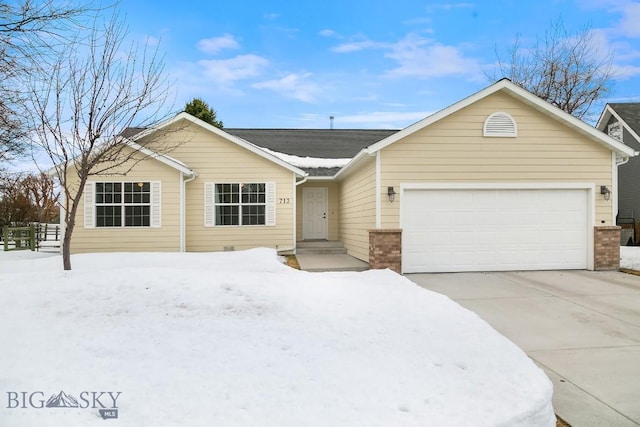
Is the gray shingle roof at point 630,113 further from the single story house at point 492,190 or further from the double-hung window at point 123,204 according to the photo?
the double-hung window at point 123,204

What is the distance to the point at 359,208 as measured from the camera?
11.6 m

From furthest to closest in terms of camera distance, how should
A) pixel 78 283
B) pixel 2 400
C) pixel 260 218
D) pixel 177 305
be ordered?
pixel 260 218 < pixel 78 283 < pixel 177 305 < pixel 2 400

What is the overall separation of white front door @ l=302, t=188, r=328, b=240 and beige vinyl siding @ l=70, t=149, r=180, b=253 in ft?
15.0

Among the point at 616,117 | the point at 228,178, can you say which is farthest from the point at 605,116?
the point at 228,178

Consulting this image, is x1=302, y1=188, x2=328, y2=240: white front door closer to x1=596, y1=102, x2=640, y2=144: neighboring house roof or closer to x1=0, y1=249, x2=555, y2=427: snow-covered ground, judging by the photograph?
x1=0, y1=249, x2=555, y2=427: snow-covered ground

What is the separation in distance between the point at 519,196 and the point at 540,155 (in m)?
1.11

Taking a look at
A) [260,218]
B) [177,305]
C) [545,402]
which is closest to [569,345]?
[545,402]

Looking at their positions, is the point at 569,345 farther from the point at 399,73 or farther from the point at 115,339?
the point at 399,73

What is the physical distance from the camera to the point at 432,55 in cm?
1647

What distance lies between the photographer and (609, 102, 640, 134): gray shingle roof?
63.3ft

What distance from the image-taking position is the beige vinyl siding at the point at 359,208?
10387 millimetres

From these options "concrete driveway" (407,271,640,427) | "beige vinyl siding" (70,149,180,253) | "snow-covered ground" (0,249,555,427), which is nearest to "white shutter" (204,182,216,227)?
"beige vinyl siding" (70,149,180,253)

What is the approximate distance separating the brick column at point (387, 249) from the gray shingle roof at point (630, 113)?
16036mm

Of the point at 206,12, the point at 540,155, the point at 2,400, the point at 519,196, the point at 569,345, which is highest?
the point at 206,12
